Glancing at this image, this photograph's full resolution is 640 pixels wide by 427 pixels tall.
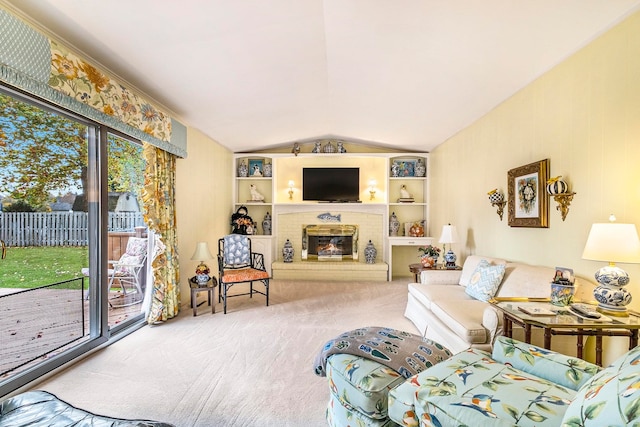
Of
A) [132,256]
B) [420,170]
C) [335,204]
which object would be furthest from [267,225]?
[420,170]

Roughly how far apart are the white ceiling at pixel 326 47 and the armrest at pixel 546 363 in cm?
201

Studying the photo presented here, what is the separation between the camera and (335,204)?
5.89 metres

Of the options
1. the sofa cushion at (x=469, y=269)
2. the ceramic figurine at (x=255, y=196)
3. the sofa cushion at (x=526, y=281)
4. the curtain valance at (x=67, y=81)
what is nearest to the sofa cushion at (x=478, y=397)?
the sofa cushion at (x=526, y=281)

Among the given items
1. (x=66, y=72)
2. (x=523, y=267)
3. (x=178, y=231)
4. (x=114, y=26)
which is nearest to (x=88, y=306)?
(x=178, y=231)

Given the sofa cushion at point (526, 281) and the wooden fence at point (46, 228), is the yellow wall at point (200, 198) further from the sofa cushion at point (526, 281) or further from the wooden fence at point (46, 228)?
the sofa cushion at point (526, 281)

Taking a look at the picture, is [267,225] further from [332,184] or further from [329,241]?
[332,184]

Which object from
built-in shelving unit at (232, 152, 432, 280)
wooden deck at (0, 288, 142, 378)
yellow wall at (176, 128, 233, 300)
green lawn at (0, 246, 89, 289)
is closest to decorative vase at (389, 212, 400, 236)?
built-in shelving unit at (232, 152, 432, 280)

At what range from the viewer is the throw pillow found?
9.02 feet

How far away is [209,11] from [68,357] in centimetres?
267

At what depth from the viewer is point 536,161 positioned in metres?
2.84

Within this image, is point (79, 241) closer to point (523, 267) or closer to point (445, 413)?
point (445, 413)

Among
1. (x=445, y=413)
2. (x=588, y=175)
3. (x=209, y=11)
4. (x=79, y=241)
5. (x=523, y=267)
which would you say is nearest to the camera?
(x=445, y=413)

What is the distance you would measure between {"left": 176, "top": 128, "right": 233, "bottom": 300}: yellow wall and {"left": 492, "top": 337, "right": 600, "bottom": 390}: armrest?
3532 millimetres

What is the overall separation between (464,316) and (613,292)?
891 mm
